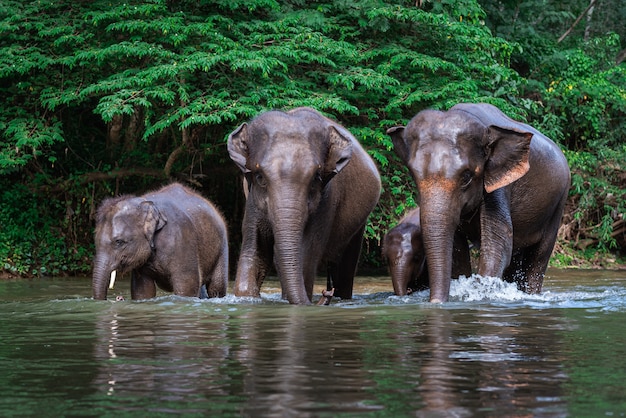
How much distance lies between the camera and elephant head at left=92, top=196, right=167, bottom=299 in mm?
10672

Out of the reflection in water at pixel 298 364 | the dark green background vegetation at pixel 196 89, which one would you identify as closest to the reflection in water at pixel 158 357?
the reflection in water at pixel 298 364

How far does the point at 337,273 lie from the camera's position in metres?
12.5

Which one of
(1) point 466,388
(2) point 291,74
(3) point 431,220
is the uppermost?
(2) point 291,74

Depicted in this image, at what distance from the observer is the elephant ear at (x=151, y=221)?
10.8 metres

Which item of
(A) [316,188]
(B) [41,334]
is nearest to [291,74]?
(A) [316,188]

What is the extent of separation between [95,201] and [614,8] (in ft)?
50.4

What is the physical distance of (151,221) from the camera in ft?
35.6

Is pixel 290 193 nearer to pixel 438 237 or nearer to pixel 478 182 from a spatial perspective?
pixel 438 237

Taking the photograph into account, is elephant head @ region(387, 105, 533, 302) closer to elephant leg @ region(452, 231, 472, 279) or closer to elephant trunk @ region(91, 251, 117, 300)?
elephant leg @ region(452, 231, 472, 279)

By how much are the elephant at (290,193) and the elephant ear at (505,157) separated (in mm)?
1350

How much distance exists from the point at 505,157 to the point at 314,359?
5028mm

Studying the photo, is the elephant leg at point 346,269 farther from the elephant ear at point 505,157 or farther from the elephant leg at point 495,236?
the elephant ear at point 505,157

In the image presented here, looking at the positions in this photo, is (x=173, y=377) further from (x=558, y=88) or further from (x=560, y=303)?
(x=558, y=88)

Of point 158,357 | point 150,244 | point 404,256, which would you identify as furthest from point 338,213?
point 158,357
